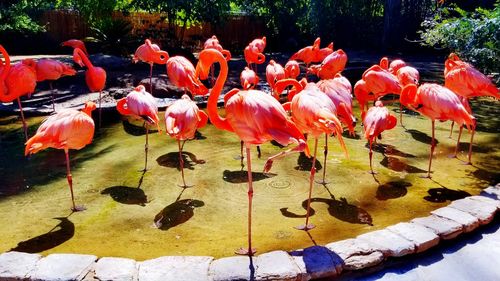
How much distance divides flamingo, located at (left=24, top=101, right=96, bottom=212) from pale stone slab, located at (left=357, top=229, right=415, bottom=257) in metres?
2.46

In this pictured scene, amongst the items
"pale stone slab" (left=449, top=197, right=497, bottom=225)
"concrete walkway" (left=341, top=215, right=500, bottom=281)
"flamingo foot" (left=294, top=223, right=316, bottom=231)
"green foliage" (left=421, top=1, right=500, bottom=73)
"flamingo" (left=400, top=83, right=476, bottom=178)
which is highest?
"green foliage" (left=421, top=1, right=500, bottom=73)

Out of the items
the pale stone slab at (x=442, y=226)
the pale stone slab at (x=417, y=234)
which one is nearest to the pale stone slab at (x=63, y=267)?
the pale stone slab at (x=417, y=234)

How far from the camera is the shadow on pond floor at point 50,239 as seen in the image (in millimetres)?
3312

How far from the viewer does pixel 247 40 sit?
1692cm

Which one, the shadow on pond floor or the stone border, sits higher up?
the stone border

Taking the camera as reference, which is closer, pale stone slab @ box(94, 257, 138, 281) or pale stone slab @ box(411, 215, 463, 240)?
pale stone slab @ box(94, 257, 138, 281)

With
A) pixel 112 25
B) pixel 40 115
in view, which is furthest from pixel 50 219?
pixel 112 25

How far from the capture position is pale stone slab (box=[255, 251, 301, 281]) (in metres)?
2.85

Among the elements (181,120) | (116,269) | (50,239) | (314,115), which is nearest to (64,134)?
(50,239)

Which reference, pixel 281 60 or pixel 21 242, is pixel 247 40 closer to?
pixel 281 60

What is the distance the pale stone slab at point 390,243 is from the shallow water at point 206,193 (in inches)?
10.4

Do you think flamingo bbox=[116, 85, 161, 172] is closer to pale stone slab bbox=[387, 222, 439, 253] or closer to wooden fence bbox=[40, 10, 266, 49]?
pale stone slab bbox=[387, 222, 439, 253]

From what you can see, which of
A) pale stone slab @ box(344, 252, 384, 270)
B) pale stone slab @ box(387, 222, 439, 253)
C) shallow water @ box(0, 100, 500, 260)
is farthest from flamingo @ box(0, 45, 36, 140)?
pale stone slab @ box(387, 222, 439, 253)

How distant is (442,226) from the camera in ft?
11.3
